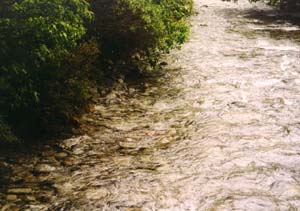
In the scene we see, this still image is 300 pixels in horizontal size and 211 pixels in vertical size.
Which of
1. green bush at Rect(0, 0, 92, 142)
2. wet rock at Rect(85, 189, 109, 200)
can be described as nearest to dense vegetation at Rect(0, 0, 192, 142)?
green bush at Rect(0, 0, 92, 142)

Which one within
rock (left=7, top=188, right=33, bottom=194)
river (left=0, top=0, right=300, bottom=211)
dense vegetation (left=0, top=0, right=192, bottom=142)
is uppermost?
dense vegetation (left=0, top=0, right=192, bottom=142)

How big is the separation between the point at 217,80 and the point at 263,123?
2562mm

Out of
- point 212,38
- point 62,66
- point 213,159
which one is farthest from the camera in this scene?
point 212,38

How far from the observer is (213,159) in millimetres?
5582

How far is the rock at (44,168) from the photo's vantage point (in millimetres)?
5224

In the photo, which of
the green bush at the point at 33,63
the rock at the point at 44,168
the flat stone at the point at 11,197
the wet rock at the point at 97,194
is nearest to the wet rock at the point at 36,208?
the flat stone at the point at 11,197

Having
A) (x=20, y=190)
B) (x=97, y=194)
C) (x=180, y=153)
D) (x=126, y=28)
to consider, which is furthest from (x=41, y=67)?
(x=126, y=28)

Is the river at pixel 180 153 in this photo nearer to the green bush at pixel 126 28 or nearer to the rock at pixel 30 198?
the rock at pixel 30 198

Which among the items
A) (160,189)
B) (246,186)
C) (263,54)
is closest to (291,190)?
(246,186)

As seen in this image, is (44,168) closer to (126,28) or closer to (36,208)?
(36,208)

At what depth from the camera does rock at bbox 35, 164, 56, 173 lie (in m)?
5.22

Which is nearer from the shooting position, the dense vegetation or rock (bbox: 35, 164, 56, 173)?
rock (bbox: 35, 164, 56, 173)

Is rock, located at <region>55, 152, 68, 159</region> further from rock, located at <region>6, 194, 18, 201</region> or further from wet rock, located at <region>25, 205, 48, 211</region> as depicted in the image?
wet rock, located at <region>25, 205, 48, 211</region>

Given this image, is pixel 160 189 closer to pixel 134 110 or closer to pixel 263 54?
pixel 134 110
